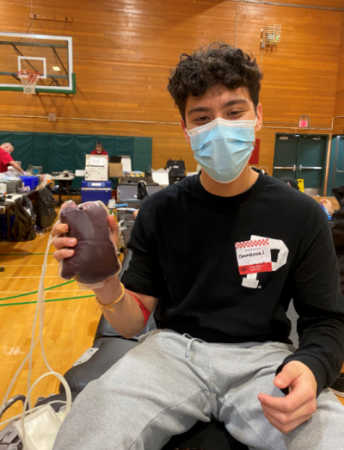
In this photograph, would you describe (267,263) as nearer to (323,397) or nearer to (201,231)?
(201,231)

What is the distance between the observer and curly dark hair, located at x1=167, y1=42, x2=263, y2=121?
1.01 meters

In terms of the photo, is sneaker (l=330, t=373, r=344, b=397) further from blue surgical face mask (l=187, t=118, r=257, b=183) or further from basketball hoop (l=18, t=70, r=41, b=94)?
basketball hoop (l=18, t=70, r=41, b=94)

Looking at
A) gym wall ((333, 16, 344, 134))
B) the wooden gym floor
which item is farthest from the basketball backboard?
gym wall ((333, 16, 344, 134))

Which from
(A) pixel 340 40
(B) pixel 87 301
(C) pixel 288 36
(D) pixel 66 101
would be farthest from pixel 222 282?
(A) pixel 340 40

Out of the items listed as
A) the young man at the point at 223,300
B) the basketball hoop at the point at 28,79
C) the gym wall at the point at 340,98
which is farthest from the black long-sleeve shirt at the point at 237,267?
the gym wall at the point at 340,98

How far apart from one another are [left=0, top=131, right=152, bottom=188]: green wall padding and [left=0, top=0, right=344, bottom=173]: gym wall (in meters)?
0.24

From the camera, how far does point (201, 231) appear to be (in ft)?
3.37

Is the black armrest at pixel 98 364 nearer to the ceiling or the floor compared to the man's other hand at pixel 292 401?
nearer to the floor

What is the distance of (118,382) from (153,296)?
13.2 inches

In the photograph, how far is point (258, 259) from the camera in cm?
97

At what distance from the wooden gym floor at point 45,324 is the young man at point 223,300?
1.37 metres

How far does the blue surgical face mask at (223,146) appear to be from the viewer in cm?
105

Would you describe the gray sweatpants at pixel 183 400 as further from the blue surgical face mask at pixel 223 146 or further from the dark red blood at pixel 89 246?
the blue surgical face mask at pixel 223 146

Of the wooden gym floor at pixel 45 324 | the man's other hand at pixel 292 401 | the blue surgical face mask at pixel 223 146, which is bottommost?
the wooden gym floor at pixel 45 324
